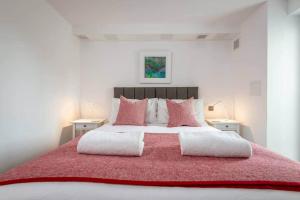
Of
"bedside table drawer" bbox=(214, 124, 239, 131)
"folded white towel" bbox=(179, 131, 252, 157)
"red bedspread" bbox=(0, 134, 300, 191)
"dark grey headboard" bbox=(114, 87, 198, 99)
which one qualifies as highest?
"dark grey headboard" bbox=(114, 87, 198, 99)

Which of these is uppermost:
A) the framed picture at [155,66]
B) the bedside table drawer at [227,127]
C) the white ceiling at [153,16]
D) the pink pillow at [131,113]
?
the white ceiling at [153,16]

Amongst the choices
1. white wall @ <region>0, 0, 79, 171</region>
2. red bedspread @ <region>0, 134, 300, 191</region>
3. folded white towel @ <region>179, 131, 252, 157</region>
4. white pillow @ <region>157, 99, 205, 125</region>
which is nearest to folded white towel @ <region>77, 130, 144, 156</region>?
red bedspread @ <region>0, 134, 300, 191</region>

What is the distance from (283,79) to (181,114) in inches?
54.2

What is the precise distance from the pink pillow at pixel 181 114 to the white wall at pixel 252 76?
2.69 ft

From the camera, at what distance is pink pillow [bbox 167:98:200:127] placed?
118 inches

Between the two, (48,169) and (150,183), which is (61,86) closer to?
(48,169)

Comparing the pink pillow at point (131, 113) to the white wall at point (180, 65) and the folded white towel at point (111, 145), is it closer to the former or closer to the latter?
the white wall at point (180, 65)

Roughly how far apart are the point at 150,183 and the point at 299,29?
282 cm

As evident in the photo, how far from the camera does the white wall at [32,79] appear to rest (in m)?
2.01

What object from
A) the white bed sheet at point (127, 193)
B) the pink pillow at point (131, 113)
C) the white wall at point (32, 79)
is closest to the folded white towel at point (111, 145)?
the white bed sheet at point (127, 193)

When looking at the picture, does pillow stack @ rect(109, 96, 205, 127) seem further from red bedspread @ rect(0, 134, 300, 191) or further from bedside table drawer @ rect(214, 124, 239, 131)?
red bedspread @ rect(0, 134, 300, 191)

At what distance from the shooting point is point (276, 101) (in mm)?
2668

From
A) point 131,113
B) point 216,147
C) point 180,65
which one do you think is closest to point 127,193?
point 216,147

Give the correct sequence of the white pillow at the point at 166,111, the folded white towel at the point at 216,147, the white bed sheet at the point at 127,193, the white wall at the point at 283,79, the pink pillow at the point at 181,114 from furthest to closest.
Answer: the white pillow at the point at 166,111
the pink pillow at the point at 181,114
the white wall at the point at 283,79
the folded white towel at the point at 216,147
the white bed sheet at the point at 127,193
